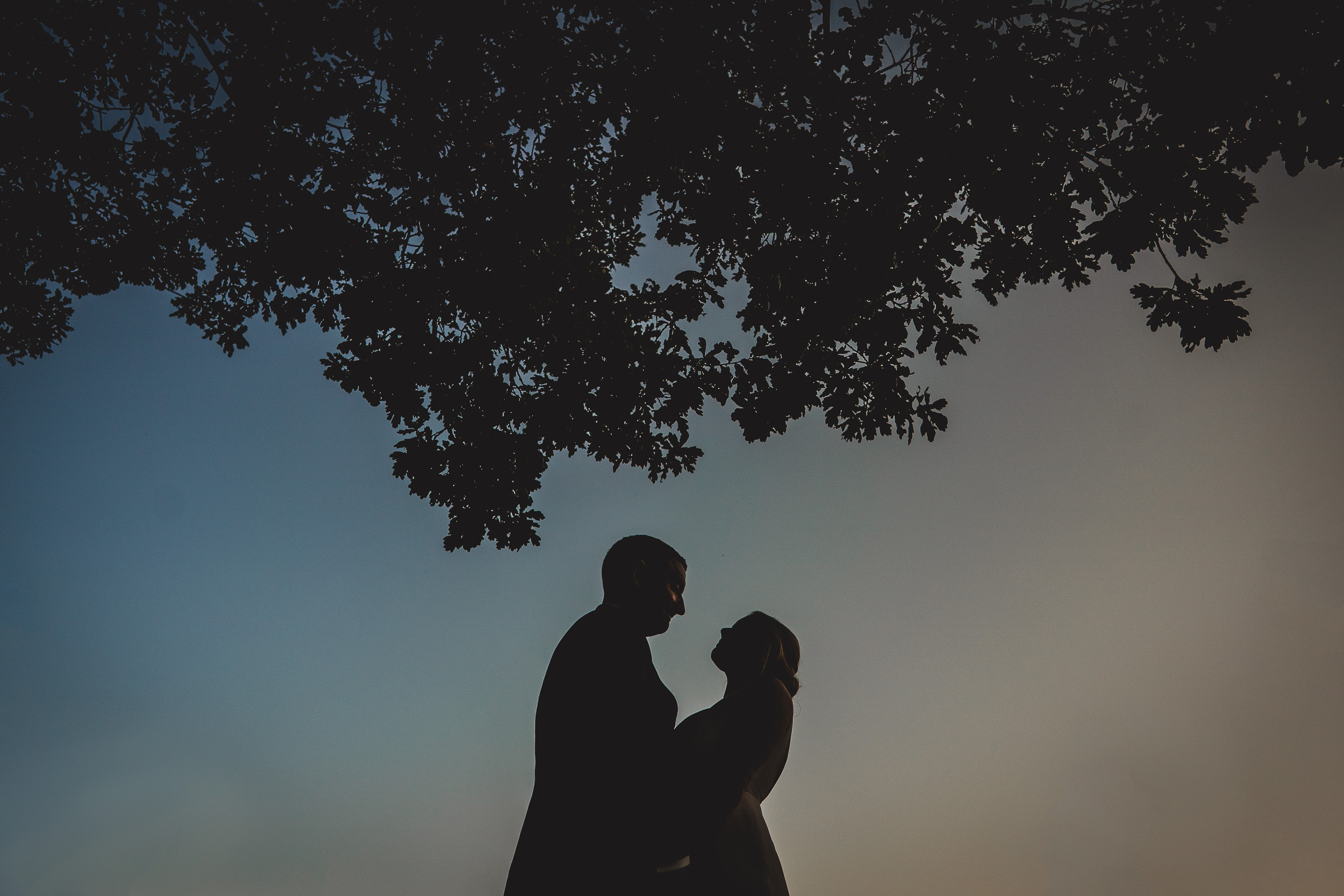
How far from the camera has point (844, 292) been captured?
4.87 m

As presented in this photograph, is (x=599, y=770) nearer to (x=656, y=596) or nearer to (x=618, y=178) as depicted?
(x=656, y=596)

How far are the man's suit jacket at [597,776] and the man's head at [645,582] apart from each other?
0.99 feet

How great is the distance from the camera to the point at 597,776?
2.45 metres

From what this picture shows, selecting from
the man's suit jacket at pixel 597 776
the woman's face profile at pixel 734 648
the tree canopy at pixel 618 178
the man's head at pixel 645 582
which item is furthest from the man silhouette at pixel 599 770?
the tree canopy at pixel 618 178

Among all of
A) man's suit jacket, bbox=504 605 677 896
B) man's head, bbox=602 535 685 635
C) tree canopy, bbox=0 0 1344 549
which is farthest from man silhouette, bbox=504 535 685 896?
tree canopy, bbox=0 0 1344 549

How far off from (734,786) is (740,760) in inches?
4.5

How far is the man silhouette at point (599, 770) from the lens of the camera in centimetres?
233

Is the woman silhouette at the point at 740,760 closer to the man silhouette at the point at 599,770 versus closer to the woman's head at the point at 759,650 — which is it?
the woman's head at the point at 759,650

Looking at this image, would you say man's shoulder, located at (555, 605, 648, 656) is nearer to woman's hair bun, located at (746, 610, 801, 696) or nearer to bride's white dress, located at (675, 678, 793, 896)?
bride's white dress, located at (675, 678, 793, 896)

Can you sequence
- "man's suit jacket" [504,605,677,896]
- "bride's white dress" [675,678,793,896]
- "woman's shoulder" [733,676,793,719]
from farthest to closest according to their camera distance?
"woman's shoulder" [733,676,793,719] < "bride's white dress" [675,678,793,896] < "man's suit jacket" [504,605,677,896]

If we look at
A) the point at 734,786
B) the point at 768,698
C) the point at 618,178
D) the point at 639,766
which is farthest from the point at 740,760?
the point at 618,178

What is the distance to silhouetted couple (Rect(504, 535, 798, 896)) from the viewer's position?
236 cm

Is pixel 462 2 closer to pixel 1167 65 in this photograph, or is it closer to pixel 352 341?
pixel 352 341

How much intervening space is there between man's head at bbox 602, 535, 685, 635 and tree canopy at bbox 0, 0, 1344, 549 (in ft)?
7.87
